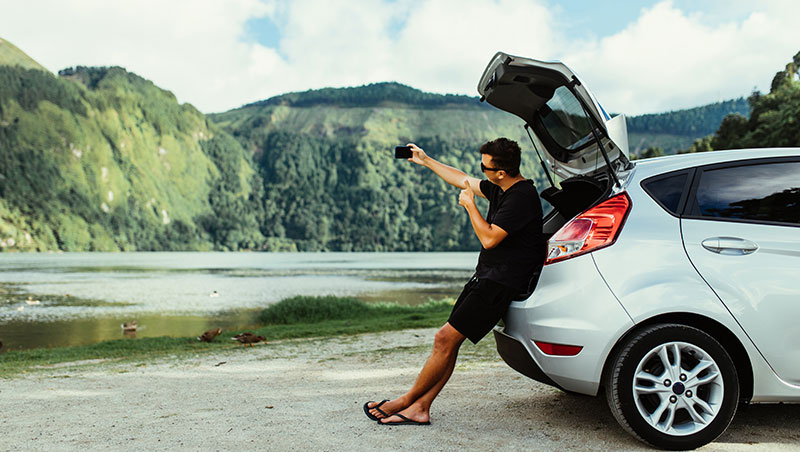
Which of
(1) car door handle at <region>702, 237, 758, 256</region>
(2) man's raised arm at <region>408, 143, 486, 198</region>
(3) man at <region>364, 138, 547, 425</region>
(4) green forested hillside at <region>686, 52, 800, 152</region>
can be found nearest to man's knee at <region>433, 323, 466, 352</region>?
(3) man at <region>364, 138, 547, 425</region>

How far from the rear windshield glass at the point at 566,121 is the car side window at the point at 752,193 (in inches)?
35.5

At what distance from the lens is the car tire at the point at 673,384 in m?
3.89

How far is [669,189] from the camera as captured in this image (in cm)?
413

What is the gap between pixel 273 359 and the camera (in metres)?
9.22

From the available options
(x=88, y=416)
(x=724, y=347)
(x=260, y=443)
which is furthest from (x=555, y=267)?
(x=88, y=416)

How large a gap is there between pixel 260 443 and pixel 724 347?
3054 mm

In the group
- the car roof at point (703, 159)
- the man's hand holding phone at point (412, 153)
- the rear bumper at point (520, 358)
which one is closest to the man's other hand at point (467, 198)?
the man's hand holding phone at point (412, 153)

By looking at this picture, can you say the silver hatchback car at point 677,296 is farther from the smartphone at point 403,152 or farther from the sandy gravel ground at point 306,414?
the smartphone at point 403,152

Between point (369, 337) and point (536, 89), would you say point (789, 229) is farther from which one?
point (369, 337)

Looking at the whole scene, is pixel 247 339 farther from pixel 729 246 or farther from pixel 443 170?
pixel 729 246

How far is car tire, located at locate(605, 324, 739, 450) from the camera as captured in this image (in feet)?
12.8

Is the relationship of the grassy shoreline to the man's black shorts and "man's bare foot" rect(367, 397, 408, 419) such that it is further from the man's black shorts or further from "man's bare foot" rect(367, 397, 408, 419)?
the man's black shorts

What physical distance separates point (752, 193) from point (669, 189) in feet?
1.79

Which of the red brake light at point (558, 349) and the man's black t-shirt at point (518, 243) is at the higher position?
the man's black t-shirt at point (518, 243)
